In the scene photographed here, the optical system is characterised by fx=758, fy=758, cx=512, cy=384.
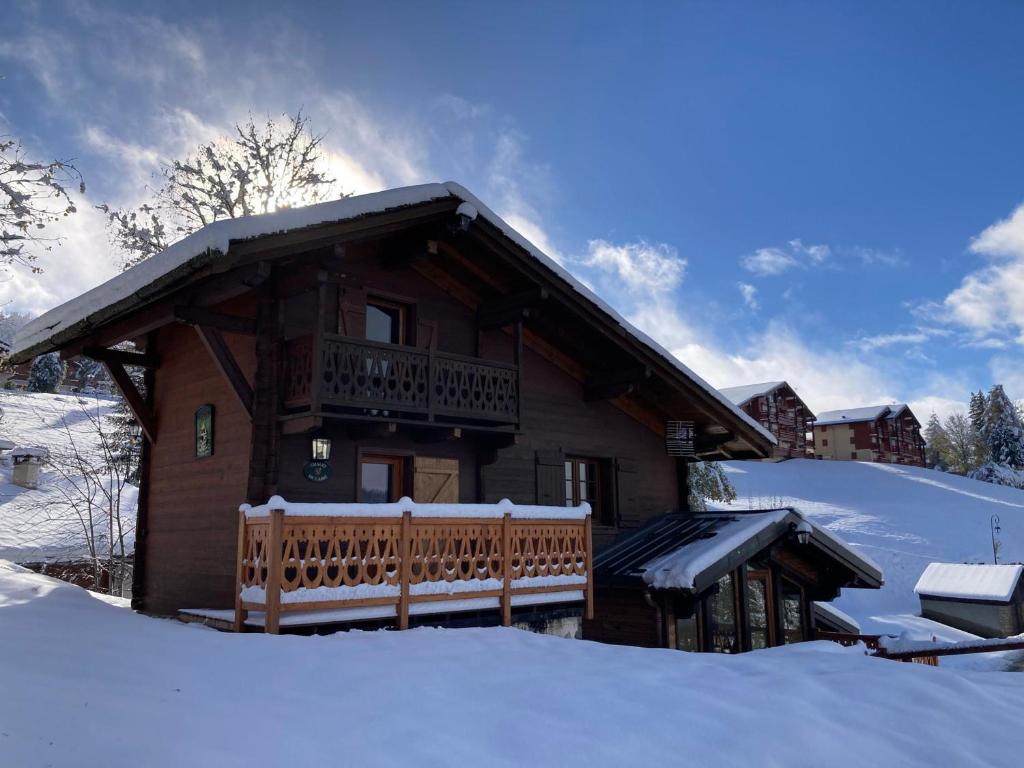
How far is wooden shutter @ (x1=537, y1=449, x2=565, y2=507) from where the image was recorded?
13.7 meters

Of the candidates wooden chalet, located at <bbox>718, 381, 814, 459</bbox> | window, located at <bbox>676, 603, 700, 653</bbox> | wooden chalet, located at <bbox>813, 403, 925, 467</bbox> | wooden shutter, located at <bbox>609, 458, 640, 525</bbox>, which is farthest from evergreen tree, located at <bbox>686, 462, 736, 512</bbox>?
wooden chalet, located at <bbox>813, 403, 925, 467</bbox>

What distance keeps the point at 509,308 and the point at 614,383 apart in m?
2.82

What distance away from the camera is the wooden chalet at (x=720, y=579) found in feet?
40.4

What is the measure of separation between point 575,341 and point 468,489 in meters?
3.59

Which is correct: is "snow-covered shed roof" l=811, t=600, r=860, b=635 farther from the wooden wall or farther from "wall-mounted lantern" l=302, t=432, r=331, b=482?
the wooden wall

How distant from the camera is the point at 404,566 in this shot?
328 inches

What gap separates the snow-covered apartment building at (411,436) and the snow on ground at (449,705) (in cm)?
177

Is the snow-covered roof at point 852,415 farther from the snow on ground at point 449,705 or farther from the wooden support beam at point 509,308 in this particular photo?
the snow on ground at point 449,705

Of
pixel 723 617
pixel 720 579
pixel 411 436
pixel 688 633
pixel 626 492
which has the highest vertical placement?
pixel 411 436

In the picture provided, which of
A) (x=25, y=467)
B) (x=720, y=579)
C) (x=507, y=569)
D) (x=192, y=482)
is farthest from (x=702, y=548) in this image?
(x=25, y=467)

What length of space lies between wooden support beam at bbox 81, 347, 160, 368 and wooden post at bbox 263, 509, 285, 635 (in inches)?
240

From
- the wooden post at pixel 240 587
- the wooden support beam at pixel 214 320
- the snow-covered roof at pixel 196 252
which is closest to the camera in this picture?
the wooden post at pixel 240 587

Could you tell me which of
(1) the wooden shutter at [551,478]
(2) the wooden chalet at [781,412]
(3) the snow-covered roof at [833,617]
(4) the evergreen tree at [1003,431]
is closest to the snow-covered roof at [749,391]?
(2) the wooden chalet at [781,412]

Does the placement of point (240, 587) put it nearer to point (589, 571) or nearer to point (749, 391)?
point (589, 571)
